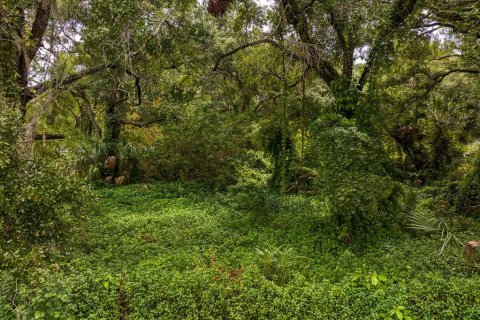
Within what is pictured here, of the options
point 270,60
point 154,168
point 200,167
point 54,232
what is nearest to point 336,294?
point 54,232

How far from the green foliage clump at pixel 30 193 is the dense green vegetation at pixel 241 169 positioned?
0.02 metres

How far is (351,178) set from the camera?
4.99 m

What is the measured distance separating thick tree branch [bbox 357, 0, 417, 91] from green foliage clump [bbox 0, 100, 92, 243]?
4850 millimetres

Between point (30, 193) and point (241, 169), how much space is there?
5.68 metres

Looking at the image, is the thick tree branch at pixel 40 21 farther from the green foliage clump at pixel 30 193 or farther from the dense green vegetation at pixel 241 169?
the green foliage clump at pixel 30 193

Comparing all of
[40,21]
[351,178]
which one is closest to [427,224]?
[351,178]

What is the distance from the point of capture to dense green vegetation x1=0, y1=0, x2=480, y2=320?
3.29 metres

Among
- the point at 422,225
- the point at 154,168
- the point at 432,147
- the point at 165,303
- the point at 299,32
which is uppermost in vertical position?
the point at 299,32

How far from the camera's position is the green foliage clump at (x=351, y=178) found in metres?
4.96

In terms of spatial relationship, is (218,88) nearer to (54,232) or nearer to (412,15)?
(412,15)

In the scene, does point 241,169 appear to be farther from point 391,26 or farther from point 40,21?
point 40,21

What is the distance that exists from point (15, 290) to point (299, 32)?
554 centimetres

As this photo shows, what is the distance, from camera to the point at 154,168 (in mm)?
10070

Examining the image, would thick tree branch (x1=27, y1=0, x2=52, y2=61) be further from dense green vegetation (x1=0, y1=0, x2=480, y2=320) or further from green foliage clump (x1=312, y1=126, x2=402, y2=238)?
green foliage clump (x1=312, y1=126, x2=402, y2=238)
